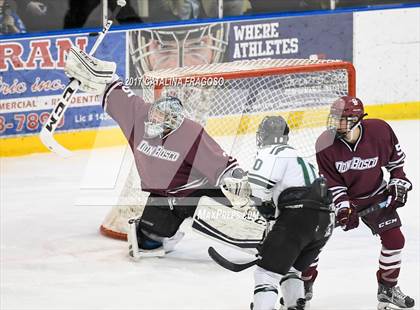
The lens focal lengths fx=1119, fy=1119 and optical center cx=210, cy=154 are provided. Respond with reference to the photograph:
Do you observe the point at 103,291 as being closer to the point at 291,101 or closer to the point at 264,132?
the point at 264,132

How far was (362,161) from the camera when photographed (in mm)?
4914

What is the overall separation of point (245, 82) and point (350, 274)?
1.49 m

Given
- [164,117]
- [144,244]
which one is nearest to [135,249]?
[144,244]

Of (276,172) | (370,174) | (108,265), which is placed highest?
(276,172)

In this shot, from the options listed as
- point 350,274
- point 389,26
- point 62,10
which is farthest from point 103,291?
A: point 389,26

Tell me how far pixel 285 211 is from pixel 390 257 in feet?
2.58

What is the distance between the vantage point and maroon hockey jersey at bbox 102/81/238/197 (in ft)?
18.3

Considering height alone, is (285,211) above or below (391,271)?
above

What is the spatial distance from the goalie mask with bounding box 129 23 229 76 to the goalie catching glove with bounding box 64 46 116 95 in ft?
7.75

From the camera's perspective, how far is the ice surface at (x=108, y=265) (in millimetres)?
5133

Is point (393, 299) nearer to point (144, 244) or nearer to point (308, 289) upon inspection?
point (308, 289)

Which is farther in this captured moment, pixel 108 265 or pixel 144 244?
pixel 144 244

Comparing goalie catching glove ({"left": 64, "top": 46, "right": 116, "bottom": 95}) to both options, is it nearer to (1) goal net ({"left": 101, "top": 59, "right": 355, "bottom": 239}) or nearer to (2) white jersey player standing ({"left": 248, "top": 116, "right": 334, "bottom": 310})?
(1) goal net ({"left": 101, "top": 59, "right": 355, "bottom": 239})

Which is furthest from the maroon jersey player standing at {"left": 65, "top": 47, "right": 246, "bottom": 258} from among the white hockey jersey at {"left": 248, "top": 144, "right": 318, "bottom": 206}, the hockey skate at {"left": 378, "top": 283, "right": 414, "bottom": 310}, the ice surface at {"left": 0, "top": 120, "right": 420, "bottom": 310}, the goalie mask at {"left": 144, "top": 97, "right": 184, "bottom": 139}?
the white hockey jersey at {"left": 248, "top": 144, "right": 318, "bottom": 206}
